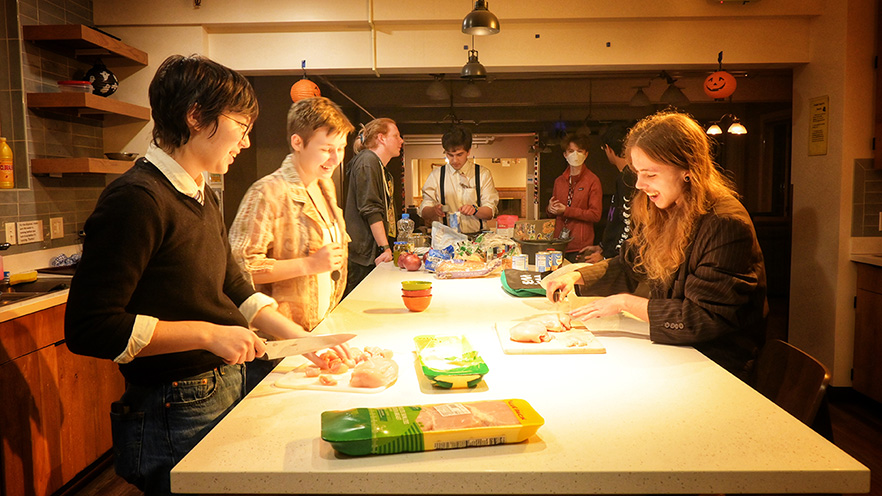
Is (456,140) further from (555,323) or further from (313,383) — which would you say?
(313,383)

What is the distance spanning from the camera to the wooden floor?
116 inches

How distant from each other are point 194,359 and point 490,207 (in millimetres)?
3709

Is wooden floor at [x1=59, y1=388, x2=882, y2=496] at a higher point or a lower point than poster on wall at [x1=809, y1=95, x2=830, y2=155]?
lower

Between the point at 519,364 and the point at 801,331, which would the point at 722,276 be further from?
the point at 801,331

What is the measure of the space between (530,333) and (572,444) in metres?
0.67

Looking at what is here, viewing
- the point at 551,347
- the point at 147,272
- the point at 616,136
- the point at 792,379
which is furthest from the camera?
the point at 616,136

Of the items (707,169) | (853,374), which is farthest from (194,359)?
(853,374)

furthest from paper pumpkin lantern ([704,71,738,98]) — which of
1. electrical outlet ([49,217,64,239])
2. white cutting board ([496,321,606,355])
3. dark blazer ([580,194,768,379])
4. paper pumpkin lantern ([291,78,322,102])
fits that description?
electrical outlet ([49,217,64,239])

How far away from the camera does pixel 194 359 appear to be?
4.70 ft

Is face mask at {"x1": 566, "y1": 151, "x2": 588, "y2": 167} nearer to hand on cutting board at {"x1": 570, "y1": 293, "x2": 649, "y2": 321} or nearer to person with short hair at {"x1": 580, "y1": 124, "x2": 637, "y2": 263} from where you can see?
person with short hair at {"x1": 580, "y1": 124, "x2": 637, "y2": 263}

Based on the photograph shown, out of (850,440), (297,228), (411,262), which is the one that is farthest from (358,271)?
(850,440)

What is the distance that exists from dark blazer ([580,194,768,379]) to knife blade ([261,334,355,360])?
0.92 m

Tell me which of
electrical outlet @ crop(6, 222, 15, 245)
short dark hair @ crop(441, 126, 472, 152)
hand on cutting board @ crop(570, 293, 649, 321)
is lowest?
→ hand on cutting board @ crop(570, 293, 649, 321)

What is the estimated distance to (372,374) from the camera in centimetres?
142
